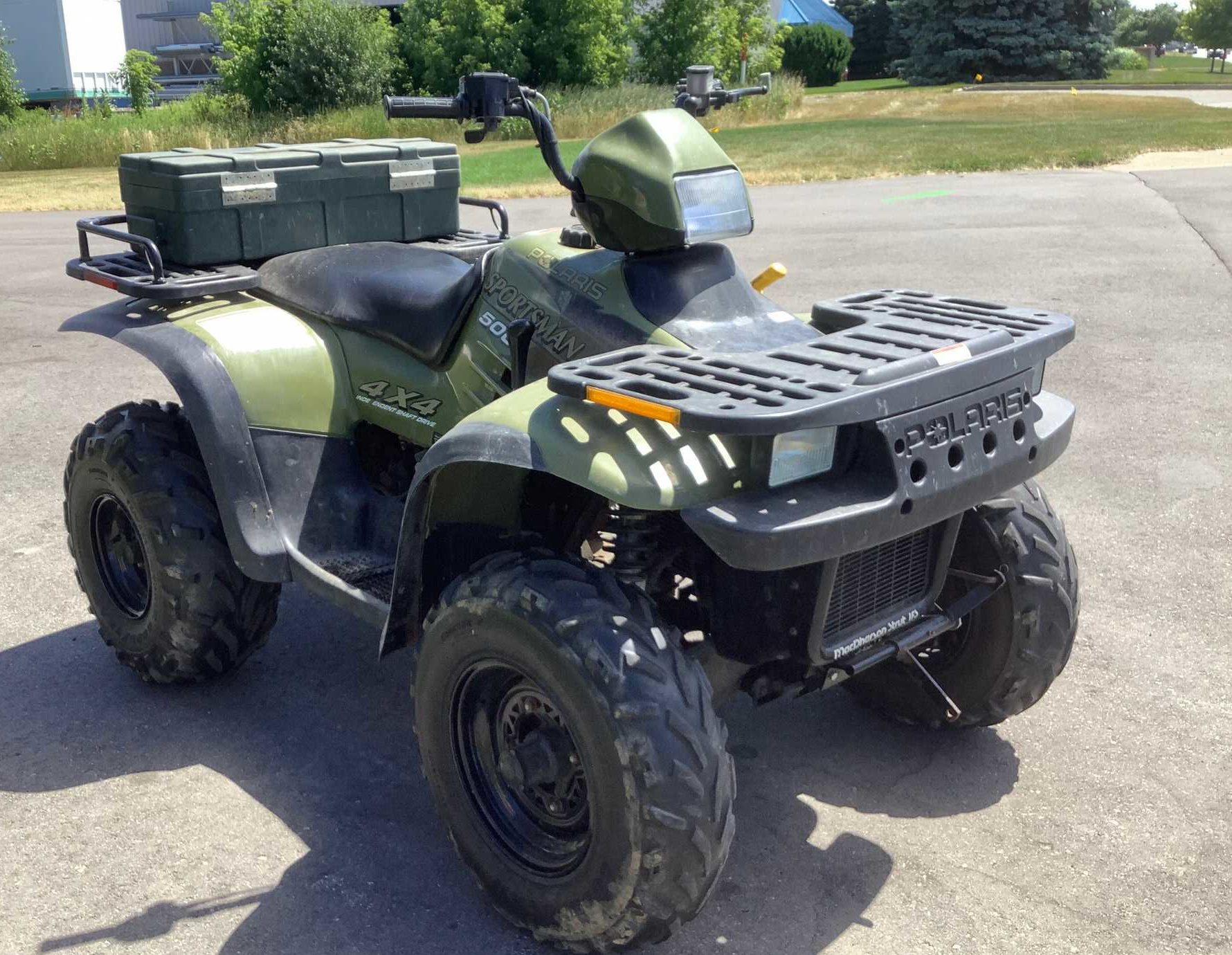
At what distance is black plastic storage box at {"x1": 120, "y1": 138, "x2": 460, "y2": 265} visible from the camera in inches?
169

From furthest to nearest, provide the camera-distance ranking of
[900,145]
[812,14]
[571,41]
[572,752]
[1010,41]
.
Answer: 1. [812,14]
2. [1010,41]
3. [571,41]
4. [900,145]
5. [572,752]

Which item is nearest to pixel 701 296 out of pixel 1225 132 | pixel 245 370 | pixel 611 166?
pixel 611 166

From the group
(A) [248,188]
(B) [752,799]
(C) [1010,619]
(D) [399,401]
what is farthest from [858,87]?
(B) [752,799]

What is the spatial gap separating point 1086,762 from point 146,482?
9.64 ft

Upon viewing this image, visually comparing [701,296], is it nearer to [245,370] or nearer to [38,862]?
[245,370]

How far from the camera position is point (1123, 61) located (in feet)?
186

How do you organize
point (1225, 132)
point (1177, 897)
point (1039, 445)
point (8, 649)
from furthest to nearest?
point (1225, 132) → point (8, 649) → point (1177, 897) → point (1039, 445)

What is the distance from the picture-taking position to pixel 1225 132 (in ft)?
76.5

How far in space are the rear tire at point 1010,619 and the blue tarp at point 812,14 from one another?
5638cm

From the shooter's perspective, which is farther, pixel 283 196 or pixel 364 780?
pixel 283 196

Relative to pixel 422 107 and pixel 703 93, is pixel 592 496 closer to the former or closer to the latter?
pixel 422 107

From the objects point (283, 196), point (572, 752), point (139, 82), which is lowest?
point (572, 752)

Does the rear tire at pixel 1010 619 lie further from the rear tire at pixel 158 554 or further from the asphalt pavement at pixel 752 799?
the rear tire at pixel 158 554

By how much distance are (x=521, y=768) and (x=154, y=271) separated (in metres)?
2.18
